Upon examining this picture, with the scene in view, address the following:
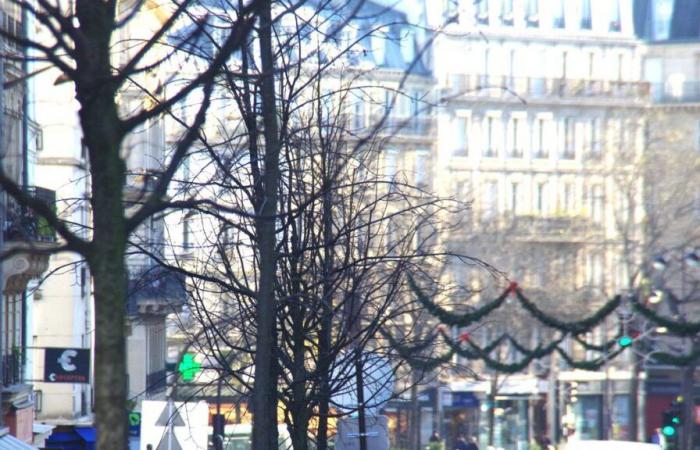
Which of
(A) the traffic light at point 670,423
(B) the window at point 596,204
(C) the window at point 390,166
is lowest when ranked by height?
(A) the traffic light at point 670,423

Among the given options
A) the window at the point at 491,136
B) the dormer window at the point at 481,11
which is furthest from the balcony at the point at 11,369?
the window at the point at 491,136

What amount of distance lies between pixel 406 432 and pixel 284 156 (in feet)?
146

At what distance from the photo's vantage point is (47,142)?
37.1m

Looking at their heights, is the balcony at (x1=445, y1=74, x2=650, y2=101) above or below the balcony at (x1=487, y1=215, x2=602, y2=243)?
above

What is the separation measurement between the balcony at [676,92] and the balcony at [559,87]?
104 centimetres

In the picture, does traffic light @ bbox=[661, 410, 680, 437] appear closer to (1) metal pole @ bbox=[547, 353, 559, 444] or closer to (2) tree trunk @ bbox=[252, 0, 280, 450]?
(1) metal pole @ bbox=[547, 353, 559, 444]

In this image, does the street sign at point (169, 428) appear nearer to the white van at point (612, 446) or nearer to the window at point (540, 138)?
the white van at point (612, 446)

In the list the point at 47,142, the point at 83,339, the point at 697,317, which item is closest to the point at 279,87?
the point at 47,142

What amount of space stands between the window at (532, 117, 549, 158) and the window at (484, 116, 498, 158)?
2.08m

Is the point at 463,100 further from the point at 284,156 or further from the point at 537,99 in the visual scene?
the point at 284,156

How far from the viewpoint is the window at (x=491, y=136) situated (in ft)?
252

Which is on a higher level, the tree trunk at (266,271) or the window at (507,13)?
the window at (507,13)

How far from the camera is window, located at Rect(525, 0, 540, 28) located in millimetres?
81150

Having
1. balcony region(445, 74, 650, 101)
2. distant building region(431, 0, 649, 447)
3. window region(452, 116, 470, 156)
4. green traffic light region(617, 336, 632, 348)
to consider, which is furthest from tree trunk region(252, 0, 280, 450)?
balcony region(445, 74, 650, 101)
